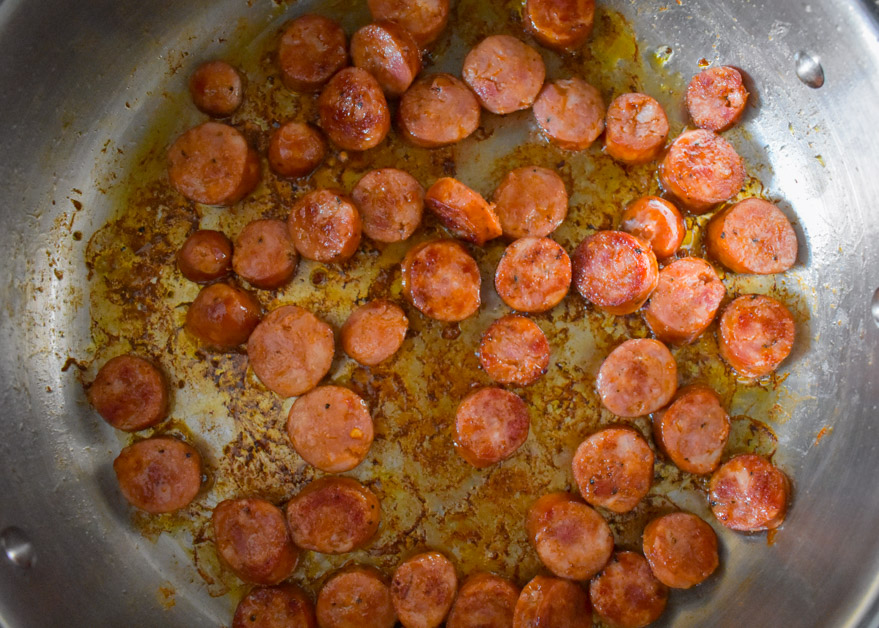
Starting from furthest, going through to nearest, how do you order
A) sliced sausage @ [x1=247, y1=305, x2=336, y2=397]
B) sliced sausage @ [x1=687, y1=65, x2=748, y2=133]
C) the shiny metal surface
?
sliced sausage @ [x1=687, y1=65, x2=748, y2=133], sliced sausage @ [x1=247, y1=305, x2=336, y2=397], the shiny metal surface

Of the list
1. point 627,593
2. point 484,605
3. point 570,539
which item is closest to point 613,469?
point 570,539

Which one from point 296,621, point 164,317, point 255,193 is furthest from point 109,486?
point 255,193

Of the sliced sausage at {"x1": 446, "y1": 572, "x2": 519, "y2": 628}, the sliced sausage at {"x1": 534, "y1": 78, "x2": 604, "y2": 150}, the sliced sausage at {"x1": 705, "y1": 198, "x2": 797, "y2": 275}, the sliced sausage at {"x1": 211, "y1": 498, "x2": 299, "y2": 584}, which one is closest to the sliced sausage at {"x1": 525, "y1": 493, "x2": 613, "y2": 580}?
the sliced sausage at {"x1": 446, "y1": 572, "x2": 519, "y2": 628}

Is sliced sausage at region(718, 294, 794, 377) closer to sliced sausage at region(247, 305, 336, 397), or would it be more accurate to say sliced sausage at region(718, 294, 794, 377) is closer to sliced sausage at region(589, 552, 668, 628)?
sliced sausage at region(589, 552, 668, 628)

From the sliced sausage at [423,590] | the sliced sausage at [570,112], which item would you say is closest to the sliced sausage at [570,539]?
the sliced sausage at [423,590]

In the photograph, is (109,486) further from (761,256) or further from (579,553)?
(761,256)

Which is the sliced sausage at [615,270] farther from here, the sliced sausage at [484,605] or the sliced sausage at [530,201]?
the sliced sausage at [484,605]
